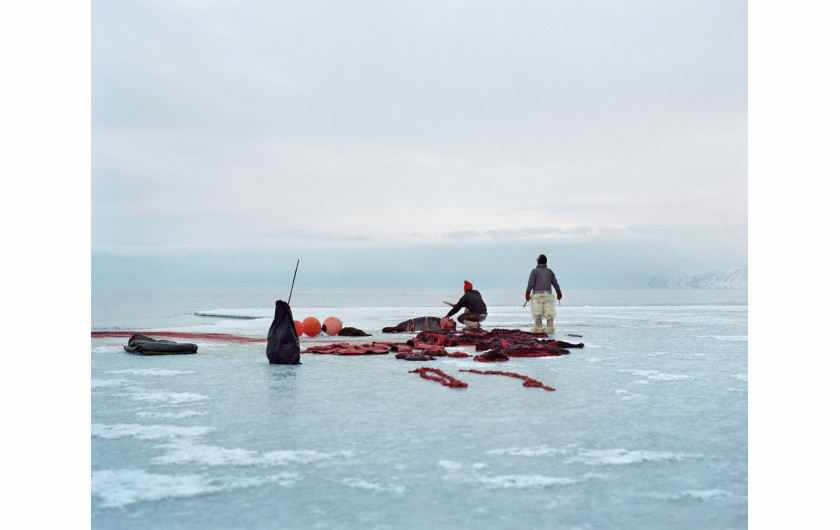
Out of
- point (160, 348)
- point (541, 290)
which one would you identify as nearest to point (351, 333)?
point (541, 290)

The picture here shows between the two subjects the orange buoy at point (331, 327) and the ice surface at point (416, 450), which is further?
the orange buoy at point (331, 327)

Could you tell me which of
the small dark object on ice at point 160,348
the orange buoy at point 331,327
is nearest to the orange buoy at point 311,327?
the orange buoy at point 331,327

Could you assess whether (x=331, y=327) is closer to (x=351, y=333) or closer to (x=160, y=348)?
(x=351, y=333)

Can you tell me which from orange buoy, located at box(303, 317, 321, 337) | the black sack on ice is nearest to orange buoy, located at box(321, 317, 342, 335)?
orange buoy, located at box(303, 317, 321, 337)

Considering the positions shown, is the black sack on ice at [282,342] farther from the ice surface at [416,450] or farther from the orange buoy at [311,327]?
the orange buoy at [311,327]

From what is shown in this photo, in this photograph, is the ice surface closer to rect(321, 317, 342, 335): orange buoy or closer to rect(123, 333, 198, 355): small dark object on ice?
rect(123, 333, 198, 355): small dark object on ice

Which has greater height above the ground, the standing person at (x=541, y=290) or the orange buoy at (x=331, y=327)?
the standing person at (x=541, y=290)

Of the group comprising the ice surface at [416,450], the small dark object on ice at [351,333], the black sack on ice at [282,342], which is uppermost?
the black sack on ice at [282,342]

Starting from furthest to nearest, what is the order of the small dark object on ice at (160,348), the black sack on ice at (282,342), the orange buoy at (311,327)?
1. the orange buoy at (311,327)
2. the small dark object on ice at (160,348)
3. the black sack on ice at (282,342)

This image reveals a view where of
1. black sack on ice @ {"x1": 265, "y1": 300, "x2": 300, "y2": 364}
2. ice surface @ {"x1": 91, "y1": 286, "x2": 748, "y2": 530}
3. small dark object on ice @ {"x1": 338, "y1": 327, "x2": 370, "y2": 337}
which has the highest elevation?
black sack on ice @ {"x1": 265, "y1": 300, "x2": 300, "y2": 364}

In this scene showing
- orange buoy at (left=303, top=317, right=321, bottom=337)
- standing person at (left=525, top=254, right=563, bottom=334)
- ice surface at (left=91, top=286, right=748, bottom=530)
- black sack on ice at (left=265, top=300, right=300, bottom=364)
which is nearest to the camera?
ice surface at (left=91, top=286, right=748, bottom=530)

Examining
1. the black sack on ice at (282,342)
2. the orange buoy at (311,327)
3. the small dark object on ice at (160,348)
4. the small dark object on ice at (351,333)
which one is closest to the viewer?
the black sack on ice at (282,342)

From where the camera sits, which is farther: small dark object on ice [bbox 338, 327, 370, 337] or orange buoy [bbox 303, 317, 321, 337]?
small dark object on ice [bbox 338, 327, 370, 337]
